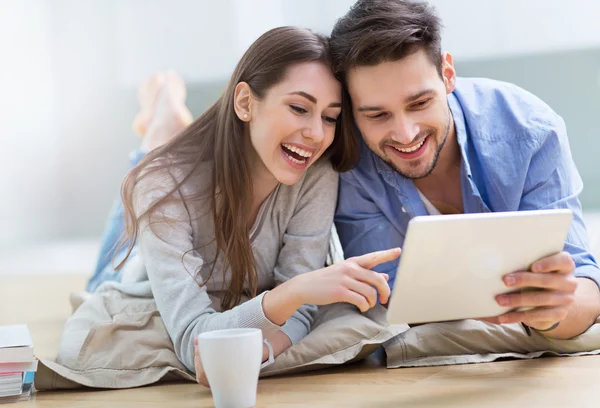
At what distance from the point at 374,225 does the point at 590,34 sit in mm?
2373

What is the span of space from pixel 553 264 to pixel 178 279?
0.77m

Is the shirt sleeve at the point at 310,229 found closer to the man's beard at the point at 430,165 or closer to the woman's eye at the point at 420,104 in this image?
the man's beard at the point at 430,165

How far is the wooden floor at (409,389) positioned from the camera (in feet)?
4.29

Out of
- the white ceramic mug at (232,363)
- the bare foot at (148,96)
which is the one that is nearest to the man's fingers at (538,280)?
the white ceramic mug at (232,363)

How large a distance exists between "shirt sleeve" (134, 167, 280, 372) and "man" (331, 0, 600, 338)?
1.42ft

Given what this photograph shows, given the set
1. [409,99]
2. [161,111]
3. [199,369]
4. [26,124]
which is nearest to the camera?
[199,369]

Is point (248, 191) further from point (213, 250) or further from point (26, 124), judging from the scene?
point (26, 124)

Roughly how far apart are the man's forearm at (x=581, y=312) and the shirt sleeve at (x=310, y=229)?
1.81 ft

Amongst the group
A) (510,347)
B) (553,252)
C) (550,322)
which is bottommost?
(510,347)

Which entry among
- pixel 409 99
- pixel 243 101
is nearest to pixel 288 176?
pixel 243 101

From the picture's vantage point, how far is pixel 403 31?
172 centimetres

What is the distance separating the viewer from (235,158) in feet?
5.93

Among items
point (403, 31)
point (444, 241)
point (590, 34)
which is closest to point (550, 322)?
point (444, 241)

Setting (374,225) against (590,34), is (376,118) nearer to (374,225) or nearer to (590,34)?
(374,225)
